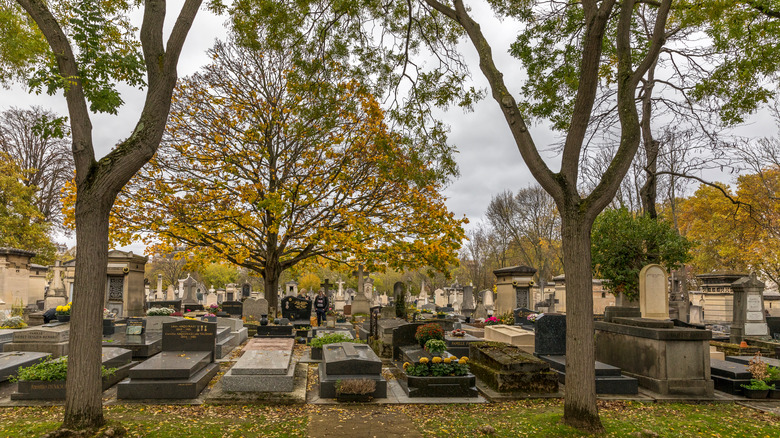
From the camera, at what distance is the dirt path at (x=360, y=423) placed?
6621mm

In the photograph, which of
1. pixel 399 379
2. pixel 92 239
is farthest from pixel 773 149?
pixel 92 239

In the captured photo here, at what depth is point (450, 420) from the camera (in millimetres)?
7375

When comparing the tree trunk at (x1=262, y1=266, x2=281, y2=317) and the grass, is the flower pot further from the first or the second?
the tree trunk at (x1=262, y1=266, x2=281, y2=317)

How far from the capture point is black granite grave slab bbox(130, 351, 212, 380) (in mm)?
8289

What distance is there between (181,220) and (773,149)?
26.5 meters

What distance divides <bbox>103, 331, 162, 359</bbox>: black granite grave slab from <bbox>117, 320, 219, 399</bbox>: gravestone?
146 cm

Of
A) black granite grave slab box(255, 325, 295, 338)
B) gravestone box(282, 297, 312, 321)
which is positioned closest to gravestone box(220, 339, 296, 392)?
black granite grave slab box(255, 325, 295, 338)

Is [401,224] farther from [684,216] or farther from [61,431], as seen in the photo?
[684,216]

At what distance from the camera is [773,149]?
22.4m

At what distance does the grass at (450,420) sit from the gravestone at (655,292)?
198cm

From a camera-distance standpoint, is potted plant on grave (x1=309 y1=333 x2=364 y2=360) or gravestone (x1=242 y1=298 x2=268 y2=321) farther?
gravestone (x1=242 y1=298 x2=268 y2=321)

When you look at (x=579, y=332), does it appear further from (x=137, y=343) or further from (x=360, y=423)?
(x=137, y=343)

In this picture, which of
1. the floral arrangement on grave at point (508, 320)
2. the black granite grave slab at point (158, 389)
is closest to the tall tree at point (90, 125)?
the black granite grave slab at point (158, 389)

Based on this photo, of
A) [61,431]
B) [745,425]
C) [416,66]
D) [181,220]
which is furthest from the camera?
[181,220]
